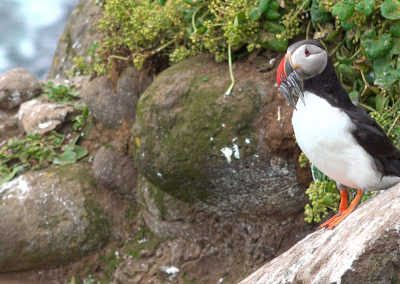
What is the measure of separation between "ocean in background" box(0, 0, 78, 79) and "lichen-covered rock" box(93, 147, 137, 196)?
22.6 feet

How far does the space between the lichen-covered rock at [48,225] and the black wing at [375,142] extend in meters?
3.36

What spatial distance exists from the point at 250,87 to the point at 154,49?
130 cm

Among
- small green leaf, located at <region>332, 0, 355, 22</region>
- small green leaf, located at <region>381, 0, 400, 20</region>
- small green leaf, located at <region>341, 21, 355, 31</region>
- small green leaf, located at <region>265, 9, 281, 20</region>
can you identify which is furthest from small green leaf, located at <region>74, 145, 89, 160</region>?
small green leaf, located at <region>381, 0, 400, 20</region>

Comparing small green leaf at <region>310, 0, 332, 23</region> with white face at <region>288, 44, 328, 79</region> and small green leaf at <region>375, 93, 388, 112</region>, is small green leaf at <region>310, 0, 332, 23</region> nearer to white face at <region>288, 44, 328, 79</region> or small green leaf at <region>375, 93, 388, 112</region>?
small green leaf at <region>375, 93, 388, 112</region>

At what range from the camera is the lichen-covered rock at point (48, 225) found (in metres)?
5.33

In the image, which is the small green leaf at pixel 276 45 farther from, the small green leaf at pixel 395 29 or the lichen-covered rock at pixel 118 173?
the lichen-covered rock at pixel 118 173

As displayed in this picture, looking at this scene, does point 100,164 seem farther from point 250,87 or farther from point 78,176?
point 250,87

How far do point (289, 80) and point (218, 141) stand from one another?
169cm

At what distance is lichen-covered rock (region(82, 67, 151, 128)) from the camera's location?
17.8ft

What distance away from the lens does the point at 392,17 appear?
3.42 meters

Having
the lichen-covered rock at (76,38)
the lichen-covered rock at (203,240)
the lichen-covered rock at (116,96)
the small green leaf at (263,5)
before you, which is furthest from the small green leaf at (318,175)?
the lichen-covered rock at (76,38)

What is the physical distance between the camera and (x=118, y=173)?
548cm

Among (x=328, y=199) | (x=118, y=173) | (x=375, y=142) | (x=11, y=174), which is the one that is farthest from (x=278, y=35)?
(x=11, y=174)

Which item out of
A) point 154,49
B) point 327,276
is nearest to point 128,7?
point 154,49
